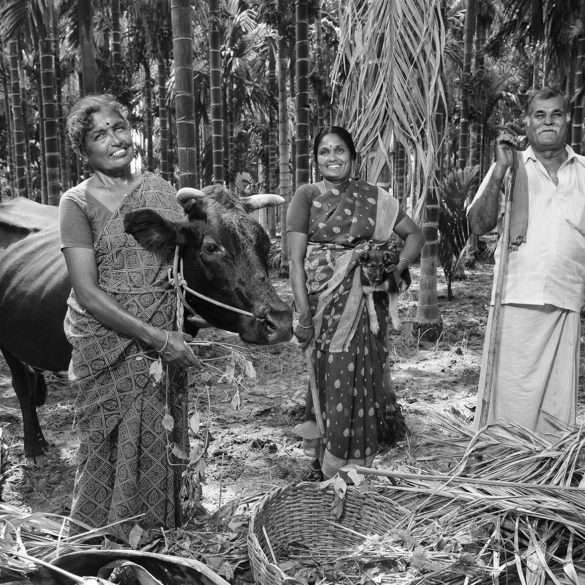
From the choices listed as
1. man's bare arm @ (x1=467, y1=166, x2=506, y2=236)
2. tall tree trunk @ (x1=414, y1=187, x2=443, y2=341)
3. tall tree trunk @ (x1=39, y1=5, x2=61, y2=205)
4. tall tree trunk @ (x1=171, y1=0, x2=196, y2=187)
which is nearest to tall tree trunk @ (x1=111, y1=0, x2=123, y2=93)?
tall tree trunk @ (x1=39, y1=5, x2=61, y2=205)

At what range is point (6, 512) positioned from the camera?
7.25ft

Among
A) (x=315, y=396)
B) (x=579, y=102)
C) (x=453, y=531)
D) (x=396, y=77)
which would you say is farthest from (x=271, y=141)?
(x=453, y=531)

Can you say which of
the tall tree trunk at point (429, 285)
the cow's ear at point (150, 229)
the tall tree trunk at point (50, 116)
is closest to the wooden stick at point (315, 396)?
the cow's ear at point (150, 229)

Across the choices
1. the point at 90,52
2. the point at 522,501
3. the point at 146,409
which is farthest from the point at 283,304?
the point at 90,52

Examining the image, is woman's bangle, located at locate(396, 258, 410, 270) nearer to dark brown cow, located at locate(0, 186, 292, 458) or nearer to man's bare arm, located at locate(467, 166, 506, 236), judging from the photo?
man's bare arm, located at locate(467, 166, 506, 236)

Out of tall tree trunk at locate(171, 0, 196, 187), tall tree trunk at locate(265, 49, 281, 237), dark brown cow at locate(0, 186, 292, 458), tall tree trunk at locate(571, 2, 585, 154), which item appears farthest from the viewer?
tall tree trunk at locate(265, 49, 281, 237)

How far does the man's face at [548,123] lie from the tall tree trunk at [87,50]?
6104mm

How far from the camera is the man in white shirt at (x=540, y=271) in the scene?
3.13m

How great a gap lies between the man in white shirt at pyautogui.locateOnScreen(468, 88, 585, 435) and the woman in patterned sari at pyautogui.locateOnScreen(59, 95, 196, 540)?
167 centimetres

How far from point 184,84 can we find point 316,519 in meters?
4.18

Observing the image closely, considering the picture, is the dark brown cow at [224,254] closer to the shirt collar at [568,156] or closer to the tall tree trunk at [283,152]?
the shirt collar at [568,156]

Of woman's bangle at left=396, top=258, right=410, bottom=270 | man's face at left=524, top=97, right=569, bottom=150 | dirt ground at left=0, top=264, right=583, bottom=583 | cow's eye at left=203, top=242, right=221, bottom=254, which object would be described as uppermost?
man's face at left=524, top=97, right=569, bottom=150

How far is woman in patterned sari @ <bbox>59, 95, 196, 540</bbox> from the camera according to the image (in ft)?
7.51

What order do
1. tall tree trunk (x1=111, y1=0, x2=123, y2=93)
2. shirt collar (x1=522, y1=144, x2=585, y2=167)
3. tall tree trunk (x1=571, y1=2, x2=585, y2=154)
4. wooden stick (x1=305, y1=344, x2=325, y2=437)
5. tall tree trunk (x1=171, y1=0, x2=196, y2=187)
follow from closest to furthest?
1. shirt collar (x1=522, y1=144, x2=585, y2=167)
2. wooden stick (x1=305, y1=344, x2=325, y2=437)
3. tall tree trunk (x1=171, y1=0, x2=196, y2=187)
4. tall tree trunk (x1=111, y1=0, x2=123, y2=93)
5. tall tree trunk (x1=571, y1=2, x2=585, y2=154)
